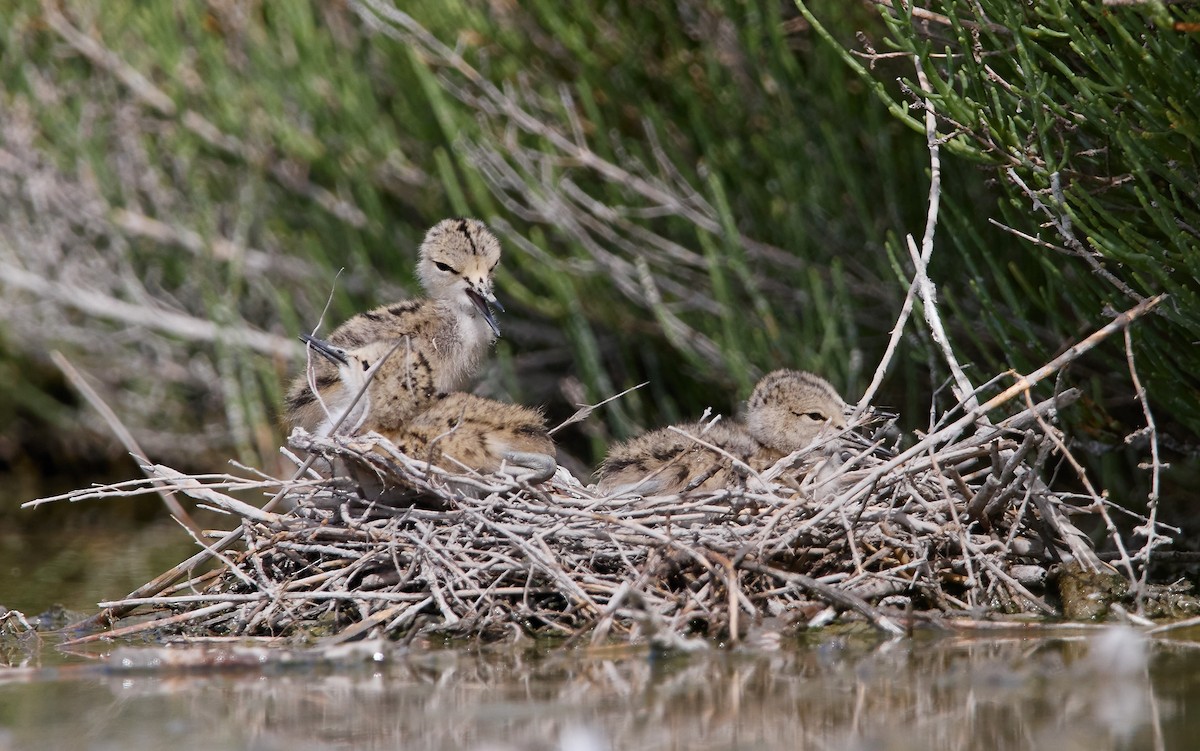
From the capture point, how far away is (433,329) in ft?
18.6

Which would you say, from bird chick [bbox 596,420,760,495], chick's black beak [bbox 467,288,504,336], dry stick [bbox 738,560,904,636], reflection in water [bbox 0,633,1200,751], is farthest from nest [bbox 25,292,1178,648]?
chick's black beak [bbox 467,288,504,336]

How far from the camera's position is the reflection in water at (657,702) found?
11.3 feet

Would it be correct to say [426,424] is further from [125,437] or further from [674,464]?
[125,437]

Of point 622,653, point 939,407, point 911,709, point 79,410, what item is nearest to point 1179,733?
point 911,709

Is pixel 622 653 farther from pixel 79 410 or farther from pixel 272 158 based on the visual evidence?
pixel 79 410

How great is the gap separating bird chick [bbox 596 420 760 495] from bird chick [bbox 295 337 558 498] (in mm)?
306

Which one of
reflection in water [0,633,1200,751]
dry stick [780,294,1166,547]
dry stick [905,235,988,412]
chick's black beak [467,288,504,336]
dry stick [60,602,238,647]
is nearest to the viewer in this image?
reflection in water [0,633,1200,751]

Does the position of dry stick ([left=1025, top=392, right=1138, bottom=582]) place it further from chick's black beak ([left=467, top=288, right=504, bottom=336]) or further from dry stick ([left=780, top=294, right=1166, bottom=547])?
chick's black beak ([left=467, top=288, right=504, bottom=336])

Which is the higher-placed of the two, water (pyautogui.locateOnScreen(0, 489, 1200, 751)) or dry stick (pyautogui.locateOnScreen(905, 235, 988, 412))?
dry stick (pyautogui.locateOnScreen(905, 235, 988, 412))

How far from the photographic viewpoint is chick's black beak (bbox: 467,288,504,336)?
567cm

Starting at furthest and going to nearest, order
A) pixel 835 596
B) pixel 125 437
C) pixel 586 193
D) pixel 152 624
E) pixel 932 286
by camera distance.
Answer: pixel 586 193 → pixel 125 437 → pixel 932 286 → pixel 152 624 → pixel 835 596

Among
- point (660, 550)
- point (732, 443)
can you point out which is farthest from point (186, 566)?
point (732, 443)

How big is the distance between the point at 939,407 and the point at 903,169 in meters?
1.21

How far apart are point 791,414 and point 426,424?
138 centimetres
